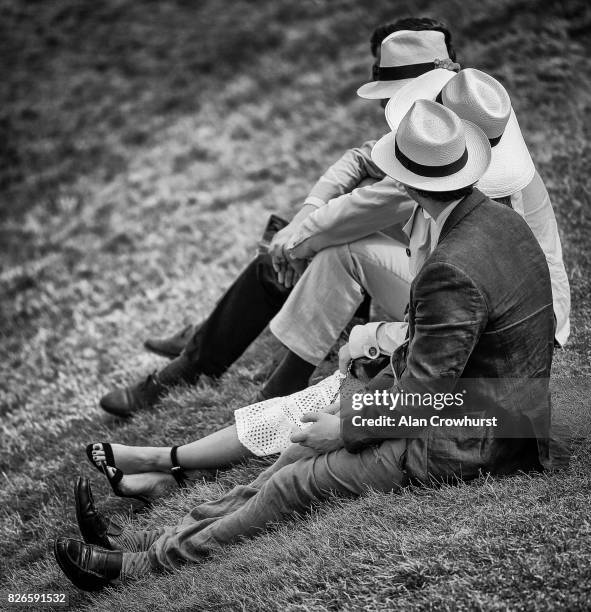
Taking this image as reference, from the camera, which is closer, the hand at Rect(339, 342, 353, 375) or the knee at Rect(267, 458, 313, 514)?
the knee at Rect(267, 458, 313, 514)

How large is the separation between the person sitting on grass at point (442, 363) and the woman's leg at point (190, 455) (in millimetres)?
491

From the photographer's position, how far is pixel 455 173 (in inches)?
117

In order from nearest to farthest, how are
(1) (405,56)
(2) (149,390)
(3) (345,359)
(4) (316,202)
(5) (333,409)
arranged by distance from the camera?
(5) (333,409), (3) (345,359), (1) (405,56), (4) (316,202), (2) (149,390)

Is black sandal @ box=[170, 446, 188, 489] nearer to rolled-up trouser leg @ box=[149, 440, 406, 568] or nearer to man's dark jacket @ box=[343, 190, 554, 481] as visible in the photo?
rolled-up trouser leg @ box=[149, 440, 406, 568]

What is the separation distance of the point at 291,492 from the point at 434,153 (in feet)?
4.43

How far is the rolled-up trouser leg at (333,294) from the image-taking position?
414 centimetres

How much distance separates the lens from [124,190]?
9258 millimetres

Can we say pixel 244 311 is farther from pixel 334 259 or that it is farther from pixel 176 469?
pixel 176 469

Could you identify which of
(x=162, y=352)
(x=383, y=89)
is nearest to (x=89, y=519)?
(x=162, y=352)

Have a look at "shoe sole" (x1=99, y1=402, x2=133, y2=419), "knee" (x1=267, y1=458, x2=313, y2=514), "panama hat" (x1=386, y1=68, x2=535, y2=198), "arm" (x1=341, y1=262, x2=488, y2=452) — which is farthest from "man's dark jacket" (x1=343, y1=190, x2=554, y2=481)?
"shoe sole" (x1=99, y1=402, x2=133, y2=419)

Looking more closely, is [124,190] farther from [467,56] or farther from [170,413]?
[170,413]

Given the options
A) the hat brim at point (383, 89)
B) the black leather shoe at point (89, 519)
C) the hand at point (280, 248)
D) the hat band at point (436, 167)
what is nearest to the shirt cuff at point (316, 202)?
the hand at point (280, 248)

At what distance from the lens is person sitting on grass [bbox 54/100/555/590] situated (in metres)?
2.83

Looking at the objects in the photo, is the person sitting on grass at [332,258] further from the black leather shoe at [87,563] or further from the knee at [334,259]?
the black leather shoe at [87,563]
